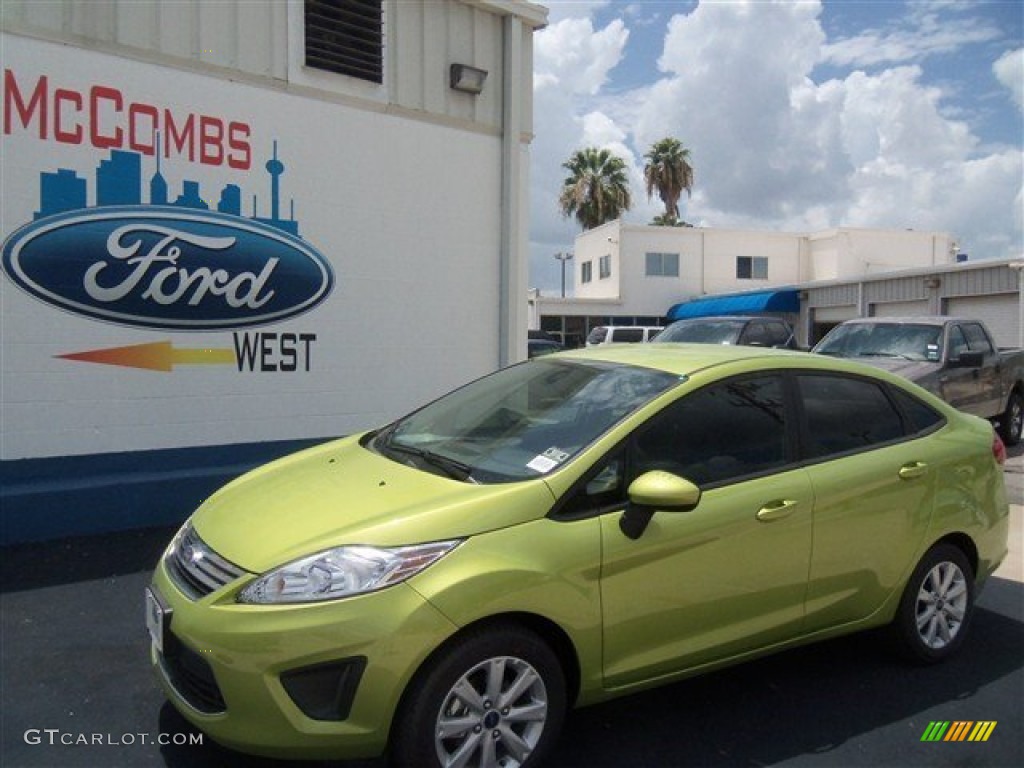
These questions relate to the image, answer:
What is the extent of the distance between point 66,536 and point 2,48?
11.0ft

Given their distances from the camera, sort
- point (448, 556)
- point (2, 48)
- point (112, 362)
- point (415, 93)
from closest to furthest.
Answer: point (448, 556)
point (2, 48)
point (112, 362)
point (415, 93)

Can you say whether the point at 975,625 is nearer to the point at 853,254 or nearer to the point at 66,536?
the point at 66,536

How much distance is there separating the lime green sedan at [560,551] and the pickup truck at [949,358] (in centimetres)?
565

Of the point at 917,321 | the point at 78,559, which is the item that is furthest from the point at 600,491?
the point at 917,321

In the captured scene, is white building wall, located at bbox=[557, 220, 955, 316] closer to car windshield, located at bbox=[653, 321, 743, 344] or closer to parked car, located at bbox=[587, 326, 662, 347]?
parked car, located at bbox=[587, 326, 662, 347]

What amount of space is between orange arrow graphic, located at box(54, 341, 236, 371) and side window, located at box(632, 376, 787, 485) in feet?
14.3

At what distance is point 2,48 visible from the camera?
552 centimetres

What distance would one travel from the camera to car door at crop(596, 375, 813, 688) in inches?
118

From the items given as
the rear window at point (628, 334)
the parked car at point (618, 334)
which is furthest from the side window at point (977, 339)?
the rear window at point (628, 334)

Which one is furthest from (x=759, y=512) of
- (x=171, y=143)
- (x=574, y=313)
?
A: (x=574, y=313)

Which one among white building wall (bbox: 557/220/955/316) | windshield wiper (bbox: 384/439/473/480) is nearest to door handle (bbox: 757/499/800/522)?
windshield wiper (bbox: 384/439/473/480)

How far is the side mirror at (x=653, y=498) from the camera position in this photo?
2.94 m

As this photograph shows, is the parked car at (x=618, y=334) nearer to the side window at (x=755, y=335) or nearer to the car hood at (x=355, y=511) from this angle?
the side window at (x=755, y=335)

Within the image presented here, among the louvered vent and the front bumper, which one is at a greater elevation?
the louvered vent
